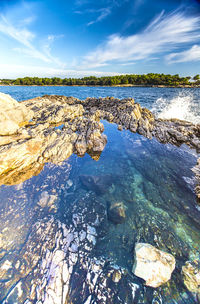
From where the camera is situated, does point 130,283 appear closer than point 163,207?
Yes

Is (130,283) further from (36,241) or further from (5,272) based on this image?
(5,272)

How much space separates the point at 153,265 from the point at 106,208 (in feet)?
10.1

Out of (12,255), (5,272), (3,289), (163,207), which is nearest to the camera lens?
(3,289)

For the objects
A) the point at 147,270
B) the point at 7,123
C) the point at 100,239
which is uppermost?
the point at 7,123

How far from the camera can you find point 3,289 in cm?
388

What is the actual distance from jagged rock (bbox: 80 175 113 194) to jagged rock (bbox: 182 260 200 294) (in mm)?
4833

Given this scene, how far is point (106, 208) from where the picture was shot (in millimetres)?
6629

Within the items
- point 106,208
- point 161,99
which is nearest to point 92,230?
point 106,208

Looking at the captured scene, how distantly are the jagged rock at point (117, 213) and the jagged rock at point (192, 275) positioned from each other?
2.85 meters

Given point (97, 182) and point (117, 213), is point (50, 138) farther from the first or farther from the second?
point (117, 213)

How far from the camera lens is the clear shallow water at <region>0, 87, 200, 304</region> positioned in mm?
4352

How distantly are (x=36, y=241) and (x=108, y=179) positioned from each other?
528 centimetres

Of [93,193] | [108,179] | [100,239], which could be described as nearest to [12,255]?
[100,239]

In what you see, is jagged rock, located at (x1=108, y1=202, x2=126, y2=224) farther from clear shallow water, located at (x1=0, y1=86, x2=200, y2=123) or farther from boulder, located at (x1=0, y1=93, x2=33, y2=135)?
clear shallow water, located at (x1=0, y1=86, x2=200, y2=123)
